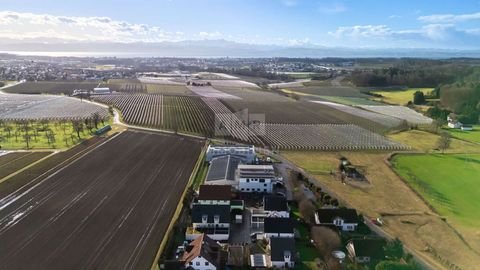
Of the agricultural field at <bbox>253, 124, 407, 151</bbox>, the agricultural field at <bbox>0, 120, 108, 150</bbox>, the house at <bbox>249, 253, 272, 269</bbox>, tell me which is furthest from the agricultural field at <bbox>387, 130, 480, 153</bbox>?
the agricultural field at <bbox>0, 120, 108, 150</bbox>

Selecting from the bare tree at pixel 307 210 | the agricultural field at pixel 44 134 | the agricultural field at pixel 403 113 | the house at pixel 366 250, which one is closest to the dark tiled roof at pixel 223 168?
the bare tree at pixel 307 210

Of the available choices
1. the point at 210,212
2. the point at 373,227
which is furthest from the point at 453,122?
the point at 210,212

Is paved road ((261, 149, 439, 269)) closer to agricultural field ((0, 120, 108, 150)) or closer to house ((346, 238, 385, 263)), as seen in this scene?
house ((346, 238, 385, 263))

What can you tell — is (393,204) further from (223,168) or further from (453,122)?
(453,122)

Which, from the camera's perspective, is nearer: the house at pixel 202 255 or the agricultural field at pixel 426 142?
the house at pixel 202 255

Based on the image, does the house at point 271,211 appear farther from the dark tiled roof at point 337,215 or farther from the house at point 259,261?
the house at point 259,261

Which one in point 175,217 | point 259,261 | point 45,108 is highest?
point 45,108

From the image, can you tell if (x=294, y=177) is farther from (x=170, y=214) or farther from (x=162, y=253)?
(x=162, y=253)
